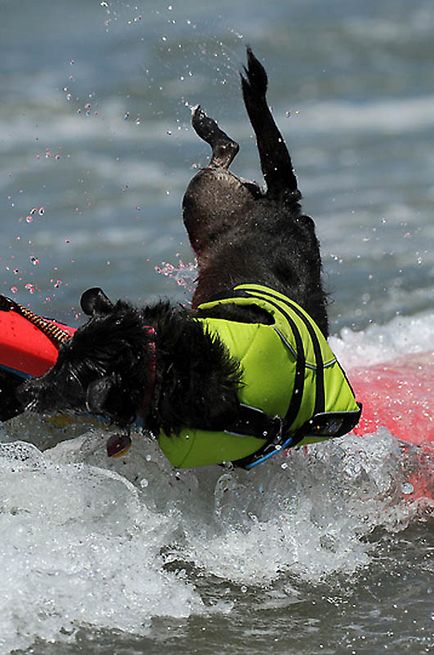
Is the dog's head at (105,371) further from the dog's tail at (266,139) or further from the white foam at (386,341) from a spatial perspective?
the white foam at (386,341)

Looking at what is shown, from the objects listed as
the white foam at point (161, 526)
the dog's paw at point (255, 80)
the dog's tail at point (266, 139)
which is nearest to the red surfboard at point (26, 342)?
the white foam at point (161, 526)

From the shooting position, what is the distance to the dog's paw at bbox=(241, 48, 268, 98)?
554 centimetres

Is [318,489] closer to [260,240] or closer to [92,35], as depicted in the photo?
[260,240]

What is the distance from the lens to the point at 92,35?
12.2 meters

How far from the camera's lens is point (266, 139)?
17.9 feet

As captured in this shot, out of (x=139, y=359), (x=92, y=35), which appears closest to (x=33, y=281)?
(x=139, y=359)

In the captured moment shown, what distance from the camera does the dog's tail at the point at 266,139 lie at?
17.5ft

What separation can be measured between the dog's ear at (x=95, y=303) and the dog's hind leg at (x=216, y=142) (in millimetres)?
1974

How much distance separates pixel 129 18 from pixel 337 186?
4105 millimetres

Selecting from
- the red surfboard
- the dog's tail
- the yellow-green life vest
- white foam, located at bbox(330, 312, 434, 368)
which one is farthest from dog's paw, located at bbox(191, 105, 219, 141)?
the red surfboard

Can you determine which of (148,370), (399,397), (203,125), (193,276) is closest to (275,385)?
(148,370)

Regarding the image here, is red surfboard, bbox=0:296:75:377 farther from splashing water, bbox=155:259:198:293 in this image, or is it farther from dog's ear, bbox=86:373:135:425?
splashing water, bbox=155:259:198:293

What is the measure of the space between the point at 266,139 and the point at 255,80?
0.33m

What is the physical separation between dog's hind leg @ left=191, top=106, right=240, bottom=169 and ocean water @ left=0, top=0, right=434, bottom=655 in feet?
1.18
